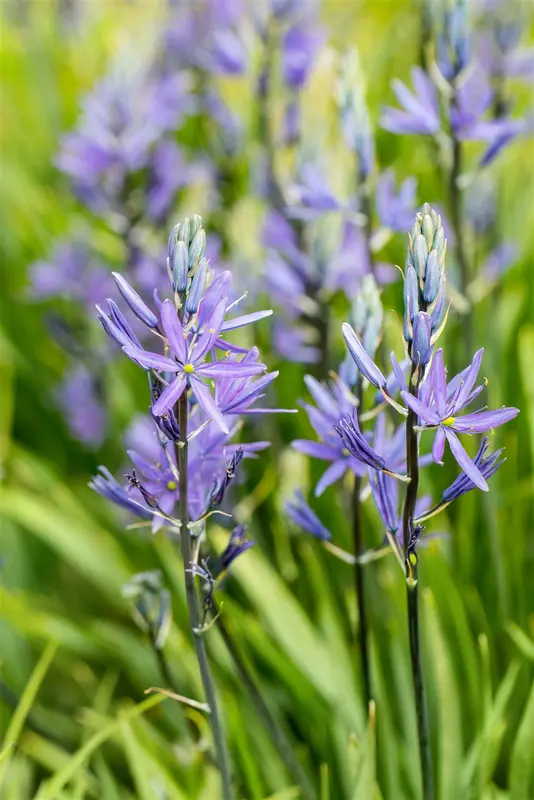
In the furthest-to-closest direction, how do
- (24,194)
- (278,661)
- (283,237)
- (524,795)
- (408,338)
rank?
(24,194), (283,237), (278,661), (524,795), (408,338)

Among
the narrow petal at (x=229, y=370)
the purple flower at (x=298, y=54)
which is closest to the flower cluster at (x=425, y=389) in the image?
the narrow petal at (x=229, y=370)

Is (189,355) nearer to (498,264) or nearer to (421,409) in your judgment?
(421,409)

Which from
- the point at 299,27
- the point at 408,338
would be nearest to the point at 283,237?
the point at 299,27

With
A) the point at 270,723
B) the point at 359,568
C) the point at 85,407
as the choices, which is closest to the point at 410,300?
the point at 359,568

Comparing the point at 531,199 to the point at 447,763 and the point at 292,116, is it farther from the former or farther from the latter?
the point at 447,763

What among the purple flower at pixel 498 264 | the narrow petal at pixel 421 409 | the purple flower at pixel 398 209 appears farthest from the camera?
the purple flower at pixel 498 264

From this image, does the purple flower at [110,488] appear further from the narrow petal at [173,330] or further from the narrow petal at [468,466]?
the narrow petal at [468,466]
